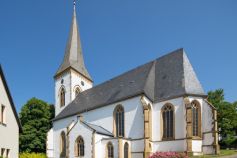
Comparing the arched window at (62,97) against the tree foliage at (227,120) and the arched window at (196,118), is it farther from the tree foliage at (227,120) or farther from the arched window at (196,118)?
the arched window at (196,118)

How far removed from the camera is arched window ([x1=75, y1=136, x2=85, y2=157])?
35656 millimetres

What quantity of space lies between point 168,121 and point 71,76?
23592 mm

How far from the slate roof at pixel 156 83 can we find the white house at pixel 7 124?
1646 cm

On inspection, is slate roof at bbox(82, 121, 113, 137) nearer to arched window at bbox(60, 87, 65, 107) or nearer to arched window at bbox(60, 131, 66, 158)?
arched window at bbox(60, 131, 66, 158)

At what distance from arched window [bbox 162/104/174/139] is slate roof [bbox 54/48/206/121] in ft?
3.80

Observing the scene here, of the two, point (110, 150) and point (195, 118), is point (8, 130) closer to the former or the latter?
point (110, 150)

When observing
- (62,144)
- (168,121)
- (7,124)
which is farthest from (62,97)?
(7,124)

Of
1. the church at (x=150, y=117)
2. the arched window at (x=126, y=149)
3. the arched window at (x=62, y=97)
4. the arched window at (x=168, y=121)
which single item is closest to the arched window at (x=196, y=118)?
the church at (x=150, y=117)

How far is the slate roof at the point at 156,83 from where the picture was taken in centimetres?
3366

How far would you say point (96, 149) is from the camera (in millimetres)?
33812

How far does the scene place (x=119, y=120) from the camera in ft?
121

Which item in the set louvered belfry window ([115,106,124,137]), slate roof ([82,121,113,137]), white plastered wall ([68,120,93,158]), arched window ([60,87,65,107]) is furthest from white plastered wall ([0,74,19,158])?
arched window ([60,87,65,107])

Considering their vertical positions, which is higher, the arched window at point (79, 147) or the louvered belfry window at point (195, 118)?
the louvered belfry window at point (195, 118)

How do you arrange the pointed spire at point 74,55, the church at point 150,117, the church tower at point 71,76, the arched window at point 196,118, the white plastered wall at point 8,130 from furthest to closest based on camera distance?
the pointed spire at point 74,55 → the church tower at point 71,76 → the arched window at point 196,118 → the church at point 150,117 → the white plastered wall at point 8,130
